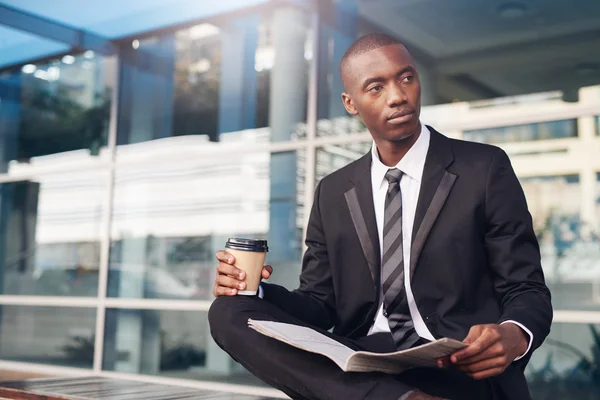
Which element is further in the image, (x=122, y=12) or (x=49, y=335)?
(x=49, y=335)

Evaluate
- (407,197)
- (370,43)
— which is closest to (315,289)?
(407,197)

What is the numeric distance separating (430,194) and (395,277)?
24 centimetres

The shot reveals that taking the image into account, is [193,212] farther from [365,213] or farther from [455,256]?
[455,256]

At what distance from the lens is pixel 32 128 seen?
5.37m

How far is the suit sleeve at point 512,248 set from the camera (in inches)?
67.5

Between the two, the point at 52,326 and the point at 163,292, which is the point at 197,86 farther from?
the point at 52,326

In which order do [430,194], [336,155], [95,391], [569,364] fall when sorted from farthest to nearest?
[336,155] → [95,391] → [569,364] → [430,194]

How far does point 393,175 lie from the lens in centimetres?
205

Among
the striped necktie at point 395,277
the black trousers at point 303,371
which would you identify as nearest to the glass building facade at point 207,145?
the striped necktie at point 395,277

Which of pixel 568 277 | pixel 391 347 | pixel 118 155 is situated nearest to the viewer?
pixel 391 347

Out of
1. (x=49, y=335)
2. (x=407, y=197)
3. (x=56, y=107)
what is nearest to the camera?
(x=407, y=197)

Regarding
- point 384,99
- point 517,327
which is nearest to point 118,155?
point 384,99

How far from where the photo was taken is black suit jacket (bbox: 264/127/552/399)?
1.78 m

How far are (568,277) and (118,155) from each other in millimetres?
3033
